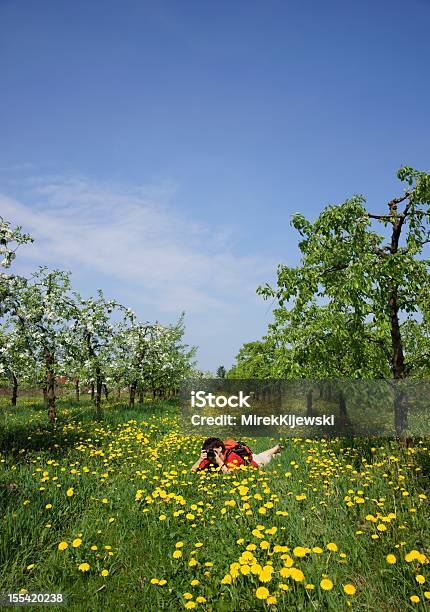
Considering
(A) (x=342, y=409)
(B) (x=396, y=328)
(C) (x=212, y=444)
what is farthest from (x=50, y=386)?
(B) (x=396, y=328)

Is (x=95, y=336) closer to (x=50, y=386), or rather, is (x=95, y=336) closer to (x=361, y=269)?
(x=50, y=386)

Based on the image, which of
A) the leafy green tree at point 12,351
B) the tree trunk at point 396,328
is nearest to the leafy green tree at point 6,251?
the leafy green tree at point 12,351

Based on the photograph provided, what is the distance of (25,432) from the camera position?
1091cm

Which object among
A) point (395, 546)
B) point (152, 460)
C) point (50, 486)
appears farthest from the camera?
point (152, 460)

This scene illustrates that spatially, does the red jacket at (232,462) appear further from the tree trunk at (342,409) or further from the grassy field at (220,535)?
the tree trunk at (342,409)

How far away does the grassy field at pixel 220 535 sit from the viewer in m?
3.45

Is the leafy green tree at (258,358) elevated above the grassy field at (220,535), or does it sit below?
above

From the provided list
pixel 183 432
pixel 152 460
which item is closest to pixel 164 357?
pixel 183 432

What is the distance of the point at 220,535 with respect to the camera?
4.57 meters

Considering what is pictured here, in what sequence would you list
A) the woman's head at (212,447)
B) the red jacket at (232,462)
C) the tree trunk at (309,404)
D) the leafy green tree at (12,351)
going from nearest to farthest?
the red jacket at (232,462)
the woman's head at (212,447)
the leafy green tree at (12,351)
the tree trunk at (309,404)

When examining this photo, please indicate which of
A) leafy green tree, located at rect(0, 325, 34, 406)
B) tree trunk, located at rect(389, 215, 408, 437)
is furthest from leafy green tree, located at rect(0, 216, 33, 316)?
tree trunk, located at rect(389, 215, 408, 437)

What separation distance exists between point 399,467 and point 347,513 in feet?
7.59

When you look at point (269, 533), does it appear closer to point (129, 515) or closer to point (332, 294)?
point (129, 515)

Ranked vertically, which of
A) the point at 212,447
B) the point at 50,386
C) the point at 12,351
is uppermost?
the point at 12,351
